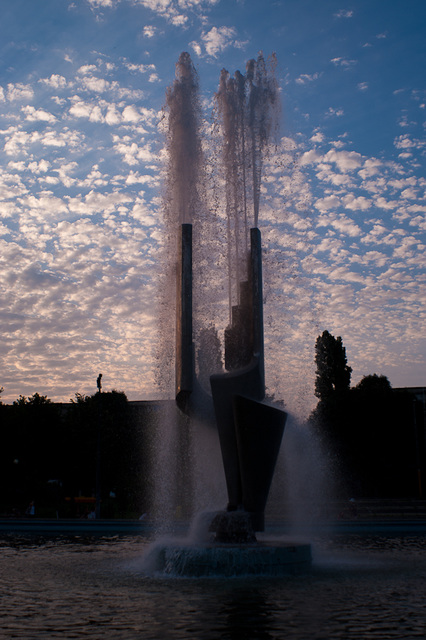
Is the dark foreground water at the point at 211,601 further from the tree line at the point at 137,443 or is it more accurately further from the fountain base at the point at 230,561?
the tree line at the point at 137,443

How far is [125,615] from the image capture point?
6.41 metres

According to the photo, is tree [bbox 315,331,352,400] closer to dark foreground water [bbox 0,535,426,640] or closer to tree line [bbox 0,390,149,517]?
tree line [bbox 0,390,149,517]

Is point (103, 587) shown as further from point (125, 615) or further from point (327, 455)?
point (327, 455)

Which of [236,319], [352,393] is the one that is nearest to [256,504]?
[236,319]

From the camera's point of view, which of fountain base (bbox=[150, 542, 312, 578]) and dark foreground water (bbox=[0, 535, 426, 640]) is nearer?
dark foreground water (bbox=[0, 535, 426, 640])

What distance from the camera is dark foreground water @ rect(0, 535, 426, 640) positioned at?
5629 mm

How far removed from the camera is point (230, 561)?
32.1 ft

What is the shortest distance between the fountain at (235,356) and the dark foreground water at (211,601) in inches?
25.3

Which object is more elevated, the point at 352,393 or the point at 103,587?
the point at 352,393

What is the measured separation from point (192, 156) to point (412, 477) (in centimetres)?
3600

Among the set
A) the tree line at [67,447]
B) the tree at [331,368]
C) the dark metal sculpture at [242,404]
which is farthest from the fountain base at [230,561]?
the tree at [331,368]

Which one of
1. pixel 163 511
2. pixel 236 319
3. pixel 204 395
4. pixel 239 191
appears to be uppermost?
pixel 239 191

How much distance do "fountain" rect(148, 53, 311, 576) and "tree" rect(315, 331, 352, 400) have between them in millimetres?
37742

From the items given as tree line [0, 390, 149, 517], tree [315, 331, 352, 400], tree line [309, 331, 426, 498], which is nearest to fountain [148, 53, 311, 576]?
tree line [0, 390, 149, 517]
